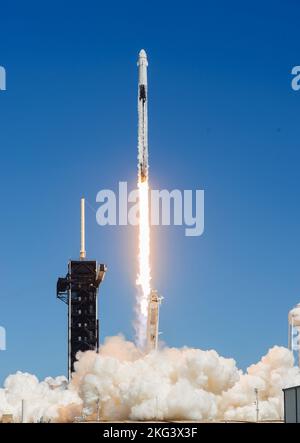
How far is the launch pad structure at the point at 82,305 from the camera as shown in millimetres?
176625

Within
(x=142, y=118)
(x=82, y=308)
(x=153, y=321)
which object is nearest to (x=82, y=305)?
(x=82, y=308)

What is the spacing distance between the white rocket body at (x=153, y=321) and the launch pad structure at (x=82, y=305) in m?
14.5

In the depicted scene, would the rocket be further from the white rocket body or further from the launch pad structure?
the launch pad structure

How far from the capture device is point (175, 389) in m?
161

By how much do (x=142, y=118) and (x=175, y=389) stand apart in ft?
127

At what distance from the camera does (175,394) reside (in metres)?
162

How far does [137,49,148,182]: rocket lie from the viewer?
150250mm

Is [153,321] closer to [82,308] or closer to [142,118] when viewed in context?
[82,308]

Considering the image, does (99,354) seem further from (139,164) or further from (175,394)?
(139,164)

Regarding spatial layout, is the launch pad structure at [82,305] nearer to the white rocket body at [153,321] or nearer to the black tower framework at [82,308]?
the black tower framework at [82,308]

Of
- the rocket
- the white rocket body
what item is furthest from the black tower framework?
the rocket

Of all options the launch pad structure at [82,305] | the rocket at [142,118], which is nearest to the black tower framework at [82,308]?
the launch pad structure at [82,305]
